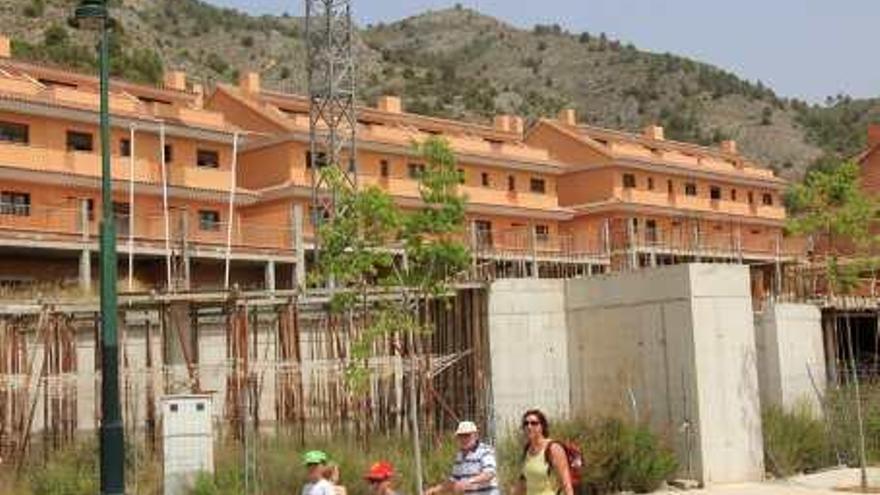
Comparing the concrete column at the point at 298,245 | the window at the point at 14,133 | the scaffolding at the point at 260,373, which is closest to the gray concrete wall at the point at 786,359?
the scaffolding at the point at 260,373

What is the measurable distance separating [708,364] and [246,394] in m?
7.64

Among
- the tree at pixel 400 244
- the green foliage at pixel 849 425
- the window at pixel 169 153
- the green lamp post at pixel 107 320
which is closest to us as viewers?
the green lamp post at pixel 107 320

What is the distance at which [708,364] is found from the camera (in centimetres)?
2173

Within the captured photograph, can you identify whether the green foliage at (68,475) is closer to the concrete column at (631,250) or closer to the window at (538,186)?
the concrete column at (631,250)

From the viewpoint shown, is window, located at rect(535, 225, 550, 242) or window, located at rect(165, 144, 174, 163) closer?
window, located at rect(165, 144, 174, 163)

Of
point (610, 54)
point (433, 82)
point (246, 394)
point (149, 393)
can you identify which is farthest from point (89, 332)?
point (610, 54)

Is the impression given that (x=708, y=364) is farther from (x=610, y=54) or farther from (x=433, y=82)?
(x=610, y=54)

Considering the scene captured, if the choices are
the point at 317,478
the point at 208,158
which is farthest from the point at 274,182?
the point at 317,478

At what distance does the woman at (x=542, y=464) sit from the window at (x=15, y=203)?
33.4 meters

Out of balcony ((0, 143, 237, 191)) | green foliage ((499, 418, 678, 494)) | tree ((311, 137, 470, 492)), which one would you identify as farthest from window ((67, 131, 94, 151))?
green foliage ((499, 418, 678, 494))

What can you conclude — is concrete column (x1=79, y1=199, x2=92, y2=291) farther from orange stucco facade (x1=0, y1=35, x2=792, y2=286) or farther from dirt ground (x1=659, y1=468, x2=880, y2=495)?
dirt ground (x1=659, y1=468, x2=880, y2=495)

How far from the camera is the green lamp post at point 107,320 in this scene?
516 inches

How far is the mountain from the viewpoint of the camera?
374 feet

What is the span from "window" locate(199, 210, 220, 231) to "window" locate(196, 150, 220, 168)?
6.16 feet
